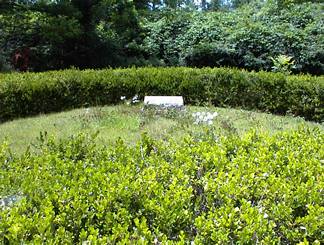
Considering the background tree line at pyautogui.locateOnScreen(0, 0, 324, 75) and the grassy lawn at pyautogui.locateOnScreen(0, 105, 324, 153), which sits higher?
the background tree line at pyautogui.locateOnScreen(0, 0, 324, 75)

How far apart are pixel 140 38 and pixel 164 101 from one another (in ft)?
18.9

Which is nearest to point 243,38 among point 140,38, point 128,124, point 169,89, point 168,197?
point 140,38

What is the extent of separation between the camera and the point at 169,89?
795cm

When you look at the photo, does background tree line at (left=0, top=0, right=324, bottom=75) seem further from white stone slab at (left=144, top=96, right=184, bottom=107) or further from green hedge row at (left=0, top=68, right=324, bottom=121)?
white stone slab at (left=144, top=96, right=184, bottom=107)

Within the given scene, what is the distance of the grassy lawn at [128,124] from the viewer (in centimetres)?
594

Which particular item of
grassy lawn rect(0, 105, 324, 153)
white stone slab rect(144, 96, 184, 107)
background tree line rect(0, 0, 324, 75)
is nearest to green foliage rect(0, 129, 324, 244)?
grassy lawn rect(0, 105, 324, 153)

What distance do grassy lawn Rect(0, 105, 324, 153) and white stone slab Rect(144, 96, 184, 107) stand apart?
177mm

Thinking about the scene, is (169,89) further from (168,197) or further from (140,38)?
(168,197)

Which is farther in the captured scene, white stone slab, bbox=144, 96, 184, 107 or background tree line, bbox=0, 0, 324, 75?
background tree line, bbox=0, 0, 324, 75

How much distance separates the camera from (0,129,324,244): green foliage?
180 centimetres

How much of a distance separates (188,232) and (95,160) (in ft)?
3.15

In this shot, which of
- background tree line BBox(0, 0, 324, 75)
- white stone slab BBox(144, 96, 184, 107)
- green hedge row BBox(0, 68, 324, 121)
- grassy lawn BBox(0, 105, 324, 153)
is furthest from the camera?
background tree line BBox(0, 0, 324, 75)

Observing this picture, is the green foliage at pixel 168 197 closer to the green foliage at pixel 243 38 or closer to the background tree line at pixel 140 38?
the background tree line at pixel 140 38

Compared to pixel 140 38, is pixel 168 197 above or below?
below
